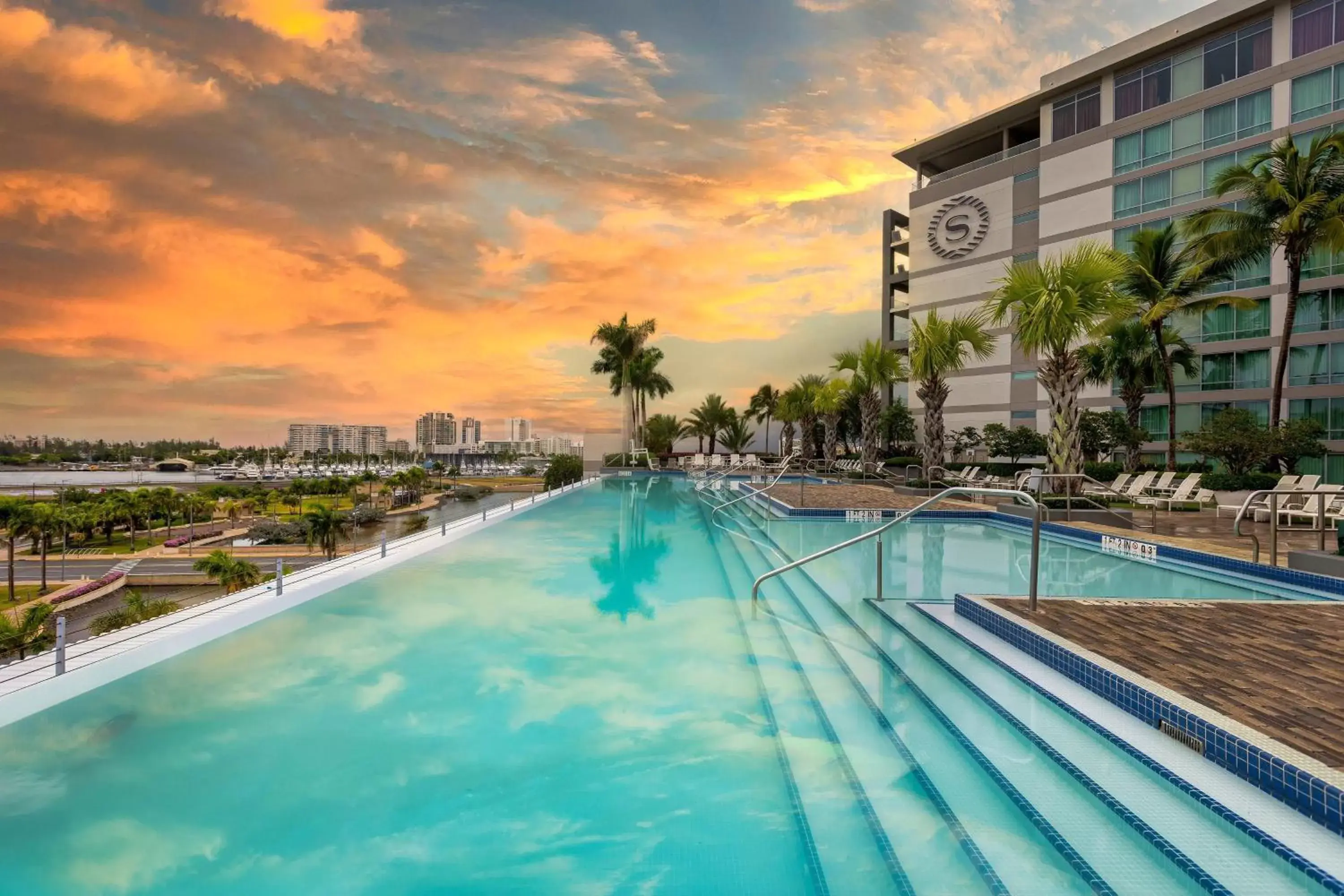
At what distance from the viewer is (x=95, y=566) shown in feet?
171

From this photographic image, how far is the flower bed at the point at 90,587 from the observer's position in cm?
3997

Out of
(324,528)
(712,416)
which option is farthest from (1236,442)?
(324,528)

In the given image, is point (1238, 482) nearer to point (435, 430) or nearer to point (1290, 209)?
point (1290, 209)

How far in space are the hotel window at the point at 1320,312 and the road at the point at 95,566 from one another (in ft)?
187

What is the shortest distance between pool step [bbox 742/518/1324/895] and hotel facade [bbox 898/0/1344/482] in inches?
922

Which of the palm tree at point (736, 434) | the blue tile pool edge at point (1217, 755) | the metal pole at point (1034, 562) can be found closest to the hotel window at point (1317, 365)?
the metal pole at point (1034, 562)

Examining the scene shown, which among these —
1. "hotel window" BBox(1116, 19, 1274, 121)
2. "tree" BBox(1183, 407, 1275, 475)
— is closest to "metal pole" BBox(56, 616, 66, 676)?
"tree" BBox(1183, 407, 1275, 475)

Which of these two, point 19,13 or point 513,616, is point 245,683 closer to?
point 513,616

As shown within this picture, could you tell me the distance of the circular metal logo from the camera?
30734 mm

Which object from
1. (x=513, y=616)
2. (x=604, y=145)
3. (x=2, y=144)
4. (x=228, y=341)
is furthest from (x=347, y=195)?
(x=228, y=341)

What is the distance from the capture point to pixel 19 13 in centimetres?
2478

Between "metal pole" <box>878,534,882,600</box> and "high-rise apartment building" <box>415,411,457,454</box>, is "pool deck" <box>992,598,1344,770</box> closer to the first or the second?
"metal pole" <box>878,534,882,600</box>

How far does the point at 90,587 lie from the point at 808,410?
→ 48.6 meters

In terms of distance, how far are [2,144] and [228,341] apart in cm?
4519
